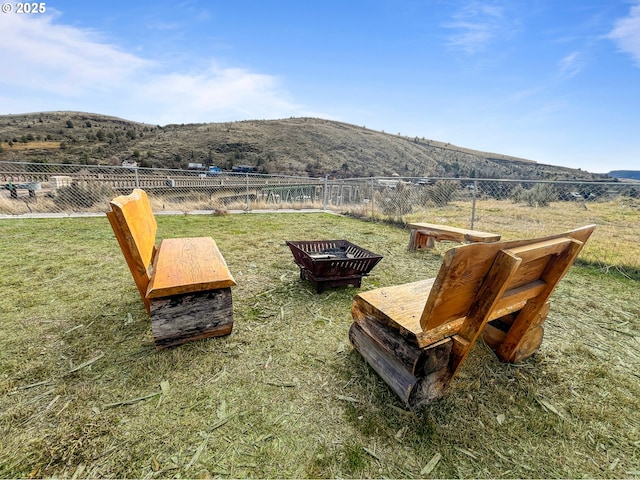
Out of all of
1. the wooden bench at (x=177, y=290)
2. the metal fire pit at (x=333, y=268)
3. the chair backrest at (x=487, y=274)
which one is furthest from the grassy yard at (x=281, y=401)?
the chair backrest at (x=487, y=274)

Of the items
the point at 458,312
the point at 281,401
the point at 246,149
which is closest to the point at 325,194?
the point at 281,401

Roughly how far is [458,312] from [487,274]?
0.74 feet

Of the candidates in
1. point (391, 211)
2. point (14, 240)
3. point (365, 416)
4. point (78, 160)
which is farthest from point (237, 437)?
point (78, 160)

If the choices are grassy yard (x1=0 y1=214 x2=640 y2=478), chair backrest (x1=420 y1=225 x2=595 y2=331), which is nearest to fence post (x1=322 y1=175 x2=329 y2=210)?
grassy yard (x1=0 y1=214 x2=640 y2=478)

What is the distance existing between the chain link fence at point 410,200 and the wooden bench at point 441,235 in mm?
1399

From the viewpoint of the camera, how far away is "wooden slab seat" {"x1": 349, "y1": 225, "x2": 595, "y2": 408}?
3.87 feet

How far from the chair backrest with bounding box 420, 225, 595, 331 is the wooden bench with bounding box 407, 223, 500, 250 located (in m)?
2.53

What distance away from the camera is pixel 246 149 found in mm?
44719

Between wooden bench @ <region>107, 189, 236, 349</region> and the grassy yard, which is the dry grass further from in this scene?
wooden bench @ <region>107, 189, 236, 349</region>

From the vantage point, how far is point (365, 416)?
155 cm

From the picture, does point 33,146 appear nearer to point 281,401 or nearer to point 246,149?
point 246,149

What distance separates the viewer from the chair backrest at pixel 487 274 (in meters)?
1.11

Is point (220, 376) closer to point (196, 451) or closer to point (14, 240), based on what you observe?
point (196, 451)

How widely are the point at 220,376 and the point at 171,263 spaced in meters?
1.03
